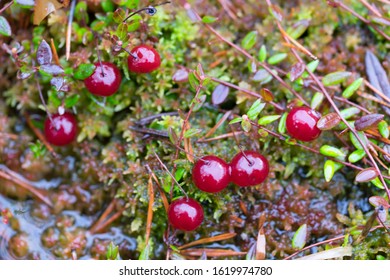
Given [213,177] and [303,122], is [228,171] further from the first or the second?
[303,122]

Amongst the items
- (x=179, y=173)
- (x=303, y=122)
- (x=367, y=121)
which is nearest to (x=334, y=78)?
(x=367, y=121)

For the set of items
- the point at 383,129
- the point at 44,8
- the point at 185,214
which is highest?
the point at 44,8

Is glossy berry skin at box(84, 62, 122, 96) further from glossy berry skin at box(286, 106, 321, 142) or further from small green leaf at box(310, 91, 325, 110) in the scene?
small green leaf at box(310, 91, 325, 110)

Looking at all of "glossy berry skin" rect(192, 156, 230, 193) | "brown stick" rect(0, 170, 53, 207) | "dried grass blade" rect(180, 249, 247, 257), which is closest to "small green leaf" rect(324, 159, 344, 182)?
"glossy berry skin" rect(192, 156, 230, 193)

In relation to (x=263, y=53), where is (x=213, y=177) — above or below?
below

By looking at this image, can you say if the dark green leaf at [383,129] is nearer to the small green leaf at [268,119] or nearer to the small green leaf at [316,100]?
the small green leaf at [316,100]
